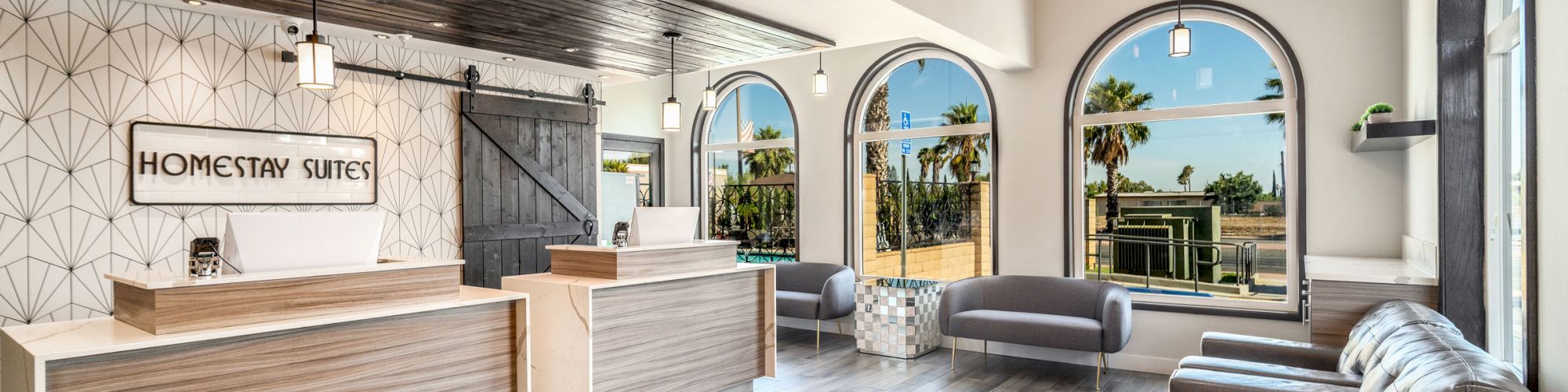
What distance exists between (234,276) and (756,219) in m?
5.28

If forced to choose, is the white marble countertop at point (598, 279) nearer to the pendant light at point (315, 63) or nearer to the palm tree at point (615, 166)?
the pendant light at point (315, 63)

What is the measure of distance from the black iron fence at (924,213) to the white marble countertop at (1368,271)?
248 cm

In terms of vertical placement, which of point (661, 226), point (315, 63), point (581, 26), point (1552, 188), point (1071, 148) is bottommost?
point (661, 226)

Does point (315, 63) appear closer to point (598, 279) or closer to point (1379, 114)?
point (598, 279)

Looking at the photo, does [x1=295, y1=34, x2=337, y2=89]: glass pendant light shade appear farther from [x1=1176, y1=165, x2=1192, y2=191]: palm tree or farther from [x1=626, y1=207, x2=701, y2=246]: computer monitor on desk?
[x1=1176, y1=165, x2=1192, y2=191]: palm tree

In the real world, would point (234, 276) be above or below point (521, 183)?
below

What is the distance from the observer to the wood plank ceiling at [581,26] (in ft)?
14.3

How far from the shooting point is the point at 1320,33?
5.05 meters

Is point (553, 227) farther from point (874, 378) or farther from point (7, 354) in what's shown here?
point (7, 354)

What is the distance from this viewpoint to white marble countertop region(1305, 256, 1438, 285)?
3.71 metres

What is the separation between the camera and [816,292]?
708cm

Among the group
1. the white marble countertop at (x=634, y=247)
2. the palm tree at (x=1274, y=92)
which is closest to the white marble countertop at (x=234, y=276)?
the white marble countertop at (x=634, y=247)

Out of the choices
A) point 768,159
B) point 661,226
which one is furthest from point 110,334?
point 768,159

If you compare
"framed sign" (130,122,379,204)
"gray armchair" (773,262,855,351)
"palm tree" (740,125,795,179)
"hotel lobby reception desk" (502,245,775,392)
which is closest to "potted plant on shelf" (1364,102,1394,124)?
"hotel lobby reception desk" (502,245,775,392)
